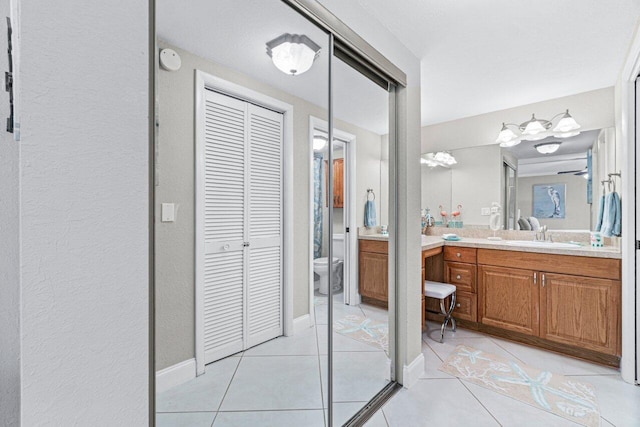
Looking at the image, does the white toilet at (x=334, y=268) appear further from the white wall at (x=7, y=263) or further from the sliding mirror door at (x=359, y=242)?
the white wall at (x=7, y=263)

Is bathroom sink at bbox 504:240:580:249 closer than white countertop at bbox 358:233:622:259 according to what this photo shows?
No

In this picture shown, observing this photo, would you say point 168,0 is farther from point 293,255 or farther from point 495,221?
point 495,221

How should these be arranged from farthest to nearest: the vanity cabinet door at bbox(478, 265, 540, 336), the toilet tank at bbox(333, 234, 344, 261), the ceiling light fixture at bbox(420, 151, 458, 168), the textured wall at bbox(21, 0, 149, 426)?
the ceiling light fixture at bbox(420, 151, 458, 168) → the vanity cabinet door at bbox(478, 265, 540, 336) → the toilet tank at bbox(333, 234, 344, 261) → the textured wall at bbox(21, 0, 149, 426)

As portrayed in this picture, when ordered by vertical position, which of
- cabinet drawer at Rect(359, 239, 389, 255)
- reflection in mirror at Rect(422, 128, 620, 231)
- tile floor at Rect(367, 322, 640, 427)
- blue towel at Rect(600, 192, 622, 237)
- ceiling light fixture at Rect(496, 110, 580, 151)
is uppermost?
ceiling light fixture at Rect(496, 110, 580, 151)

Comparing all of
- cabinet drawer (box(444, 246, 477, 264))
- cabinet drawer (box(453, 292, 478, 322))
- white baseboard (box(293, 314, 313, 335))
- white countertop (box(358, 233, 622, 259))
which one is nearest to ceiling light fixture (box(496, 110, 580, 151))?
white countertop (box(358, 233, 622, 259))

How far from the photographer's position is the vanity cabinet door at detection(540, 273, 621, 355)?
221 cm

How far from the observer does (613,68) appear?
2.34m

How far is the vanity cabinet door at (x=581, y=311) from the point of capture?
2.21m

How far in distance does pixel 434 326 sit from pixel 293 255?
2.29 metres

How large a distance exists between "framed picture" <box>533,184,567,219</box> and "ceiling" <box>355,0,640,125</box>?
89 cm

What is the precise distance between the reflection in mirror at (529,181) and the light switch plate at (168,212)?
325cm

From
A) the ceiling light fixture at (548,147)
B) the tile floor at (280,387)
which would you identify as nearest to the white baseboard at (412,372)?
the tile floor at (280,387)

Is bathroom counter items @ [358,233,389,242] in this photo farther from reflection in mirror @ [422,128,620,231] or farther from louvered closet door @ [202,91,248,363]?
reflection in mirror @ [422,128,620,231]

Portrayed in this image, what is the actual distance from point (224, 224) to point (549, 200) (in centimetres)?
326
